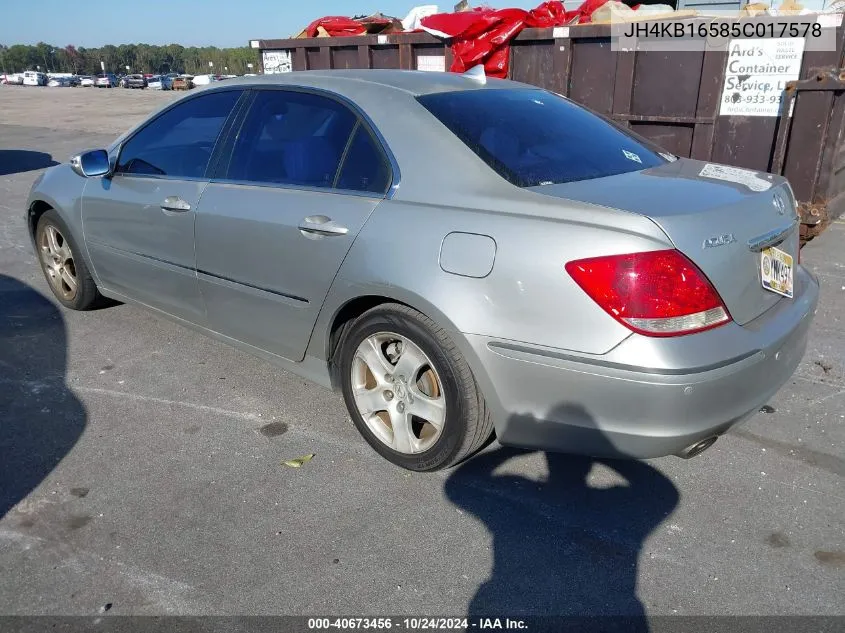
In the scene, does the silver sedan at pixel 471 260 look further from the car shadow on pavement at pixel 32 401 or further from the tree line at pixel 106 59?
the tree line at pixel 106 59

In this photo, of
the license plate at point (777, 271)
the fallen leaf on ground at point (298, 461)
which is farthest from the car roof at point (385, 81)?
the fallen leaf on ground at point (298, 461)

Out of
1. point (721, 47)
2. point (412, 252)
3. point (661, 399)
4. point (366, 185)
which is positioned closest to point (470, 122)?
point (366, 185)

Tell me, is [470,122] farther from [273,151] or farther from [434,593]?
[434,593]

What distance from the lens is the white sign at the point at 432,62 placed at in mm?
7602

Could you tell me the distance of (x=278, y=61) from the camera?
940 cm

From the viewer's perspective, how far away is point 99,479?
2934 millimetres

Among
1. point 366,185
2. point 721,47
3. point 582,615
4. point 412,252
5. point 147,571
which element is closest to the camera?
point 582,615

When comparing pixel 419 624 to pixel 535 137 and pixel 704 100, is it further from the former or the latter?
pixel 704 100

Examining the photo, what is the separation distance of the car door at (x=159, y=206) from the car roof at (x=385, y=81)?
0.39 metres

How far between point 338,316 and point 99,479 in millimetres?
1245

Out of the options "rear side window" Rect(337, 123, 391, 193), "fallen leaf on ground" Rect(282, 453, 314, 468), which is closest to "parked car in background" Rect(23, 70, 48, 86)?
"rear side window" Rect(337, 123, 391, 193)

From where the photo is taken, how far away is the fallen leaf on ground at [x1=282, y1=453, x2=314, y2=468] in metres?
3.03

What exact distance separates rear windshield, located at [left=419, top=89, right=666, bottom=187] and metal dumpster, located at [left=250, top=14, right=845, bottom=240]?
3.09 meters

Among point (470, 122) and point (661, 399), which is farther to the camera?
point (470, 122)
